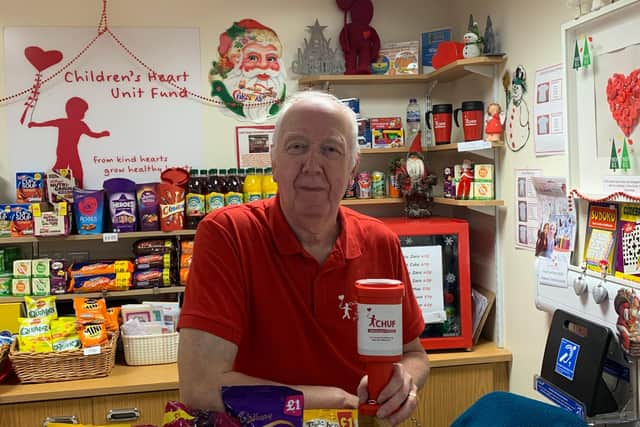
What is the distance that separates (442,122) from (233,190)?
104cm

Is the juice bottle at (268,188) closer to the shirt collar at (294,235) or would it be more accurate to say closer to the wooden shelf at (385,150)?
the wooden shelf at (385,150)

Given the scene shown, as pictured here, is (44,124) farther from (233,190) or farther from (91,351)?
(91,351)

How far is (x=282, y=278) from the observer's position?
1507mm

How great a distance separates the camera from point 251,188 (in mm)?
3062

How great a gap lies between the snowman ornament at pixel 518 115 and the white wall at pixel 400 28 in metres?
0.04

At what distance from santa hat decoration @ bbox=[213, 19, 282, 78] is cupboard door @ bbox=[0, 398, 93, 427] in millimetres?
1659

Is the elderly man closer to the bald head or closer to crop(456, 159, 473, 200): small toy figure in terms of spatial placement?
the bald head

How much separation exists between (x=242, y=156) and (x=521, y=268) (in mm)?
1431

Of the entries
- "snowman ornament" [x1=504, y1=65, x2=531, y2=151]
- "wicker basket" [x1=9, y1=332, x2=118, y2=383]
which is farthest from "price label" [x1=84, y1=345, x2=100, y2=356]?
"snowman ornament" [x1=504, y1=65, x2=531, y2=151]

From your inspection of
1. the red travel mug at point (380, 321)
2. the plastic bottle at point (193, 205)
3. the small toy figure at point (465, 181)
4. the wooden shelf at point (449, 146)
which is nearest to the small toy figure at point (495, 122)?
the wooden shelf at point (449, 146)

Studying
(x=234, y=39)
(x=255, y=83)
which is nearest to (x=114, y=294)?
(x=255, y=83)

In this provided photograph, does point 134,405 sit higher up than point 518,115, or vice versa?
point 518,115

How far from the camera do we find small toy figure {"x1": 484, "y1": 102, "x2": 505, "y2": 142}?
9.18ft

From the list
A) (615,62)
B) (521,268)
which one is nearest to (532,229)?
(521,268)
